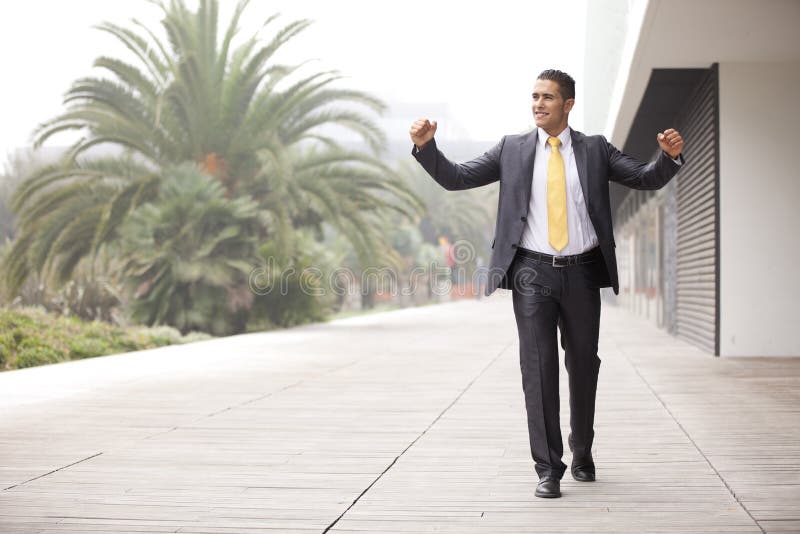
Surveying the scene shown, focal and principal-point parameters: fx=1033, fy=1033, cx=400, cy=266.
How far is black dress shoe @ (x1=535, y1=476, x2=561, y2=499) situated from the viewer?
15.0ft

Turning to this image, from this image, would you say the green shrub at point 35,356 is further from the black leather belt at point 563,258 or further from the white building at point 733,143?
the black leather belt at point 563,258

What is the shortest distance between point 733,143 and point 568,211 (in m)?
8.12

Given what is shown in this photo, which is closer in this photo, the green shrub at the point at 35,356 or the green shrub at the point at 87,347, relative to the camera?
the green shrub at the point at 35,356

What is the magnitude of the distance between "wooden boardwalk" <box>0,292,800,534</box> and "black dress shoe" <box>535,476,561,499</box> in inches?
2.4

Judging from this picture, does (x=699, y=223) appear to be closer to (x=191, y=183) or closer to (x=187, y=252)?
(x=191, y=183)

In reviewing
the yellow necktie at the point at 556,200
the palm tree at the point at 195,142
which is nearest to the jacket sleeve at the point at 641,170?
the yellow necktie at the point at 556,200

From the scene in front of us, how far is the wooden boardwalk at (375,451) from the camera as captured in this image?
13.9 ft

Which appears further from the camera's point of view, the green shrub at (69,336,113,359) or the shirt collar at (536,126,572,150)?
the green shrub at (69,336,113,359)

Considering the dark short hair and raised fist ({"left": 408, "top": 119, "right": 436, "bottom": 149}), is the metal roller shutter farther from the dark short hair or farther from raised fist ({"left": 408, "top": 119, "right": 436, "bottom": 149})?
raised fist ({"left": 408, "top": 119, "right": 436, "bottom": 149})

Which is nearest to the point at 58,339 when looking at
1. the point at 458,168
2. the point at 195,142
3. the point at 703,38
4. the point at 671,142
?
the point at 195,142

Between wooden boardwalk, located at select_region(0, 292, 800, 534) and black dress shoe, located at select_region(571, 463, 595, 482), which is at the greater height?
black dress shoe, located at select_region(571, 463, 595, 482)

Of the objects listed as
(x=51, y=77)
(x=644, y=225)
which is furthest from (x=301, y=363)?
(x=51, y=77)

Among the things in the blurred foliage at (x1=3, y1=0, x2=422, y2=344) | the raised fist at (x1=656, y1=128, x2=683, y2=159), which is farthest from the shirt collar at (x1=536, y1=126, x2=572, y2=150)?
the blurred foliage at (x1=3, y1=0, x2=422, y2=344)

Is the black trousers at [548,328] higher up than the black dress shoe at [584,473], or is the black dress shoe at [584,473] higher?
the black trousers at [548,328]
